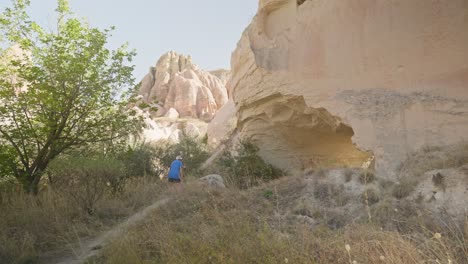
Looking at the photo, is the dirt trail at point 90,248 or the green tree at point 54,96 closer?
the dirt trail at point 90,248

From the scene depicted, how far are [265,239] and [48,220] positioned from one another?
4.88 meters

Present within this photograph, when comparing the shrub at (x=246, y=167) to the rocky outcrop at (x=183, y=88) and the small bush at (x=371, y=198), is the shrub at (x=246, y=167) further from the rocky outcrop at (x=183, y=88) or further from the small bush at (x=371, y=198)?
the rocky outcrop at (x=183, y=88)

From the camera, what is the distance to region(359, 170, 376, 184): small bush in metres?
6.99

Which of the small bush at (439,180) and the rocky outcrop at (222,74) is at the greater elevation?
the rocky outcrop at (222,74)

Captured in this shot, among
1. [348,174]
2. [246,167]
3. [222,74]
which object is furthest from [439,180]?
[222,74]

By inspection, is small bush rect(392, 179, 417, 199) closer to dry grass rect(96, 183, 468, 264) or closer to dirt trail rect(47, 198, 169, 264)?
dry grass rect(96, 183, 468, 264)

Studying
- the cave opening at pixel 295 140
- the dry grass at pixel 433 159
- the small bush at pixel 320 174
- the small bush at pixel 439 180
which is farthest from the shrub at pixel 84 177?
the small bush at pixel 439 180

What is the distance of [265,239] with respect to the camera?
4.19 metres

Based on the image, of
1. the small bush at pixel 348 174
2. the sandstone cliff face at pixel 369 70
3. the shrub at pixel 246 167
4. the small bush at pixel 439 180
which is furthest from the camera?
the shrub at pixel 246 167

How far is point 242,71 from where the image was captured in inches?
468

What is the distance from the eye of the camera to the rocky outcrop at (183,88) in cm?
4216

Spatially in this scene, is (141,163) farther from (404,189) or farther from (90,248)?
(404,189)

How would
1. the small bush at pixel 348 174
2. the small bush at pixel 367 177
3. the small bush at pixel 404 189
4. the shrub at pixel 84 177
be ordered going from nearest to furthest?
the small bush at pixel 404 189 → the small bush at pixel 367 177 → the small bush at pixel 348 174 → the shrub at pixel 84 177

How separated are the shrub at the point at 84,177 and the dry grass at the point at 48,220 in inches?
6.7
